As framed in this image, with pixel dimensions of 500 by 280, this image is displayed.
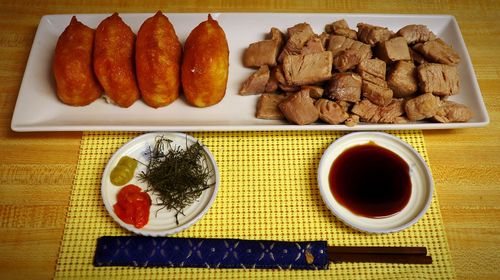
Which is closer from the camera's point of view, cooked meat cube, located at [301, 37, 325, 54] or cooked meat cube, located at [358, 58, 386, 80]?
cooked meat cube, located at [358, 58, 386, 80]

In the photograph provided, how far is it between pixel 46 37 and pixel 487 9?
424 centimetres

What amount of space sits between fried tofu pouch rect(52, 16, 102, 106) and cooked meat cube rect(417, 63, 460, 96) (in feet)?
8.45

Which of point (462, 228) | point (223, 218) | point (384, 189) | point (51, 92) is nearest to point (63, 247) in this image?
point (223, 218)

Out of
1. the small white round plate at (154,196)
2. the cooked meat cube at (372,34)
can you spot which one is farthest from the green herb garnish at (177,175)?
the cooked meat cube at (372,34)

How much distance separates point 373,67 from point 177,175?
175 centimetres

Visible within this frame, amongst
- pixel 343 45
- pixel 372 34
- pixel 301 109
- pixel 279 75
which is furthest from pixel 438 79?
pixel 279 75

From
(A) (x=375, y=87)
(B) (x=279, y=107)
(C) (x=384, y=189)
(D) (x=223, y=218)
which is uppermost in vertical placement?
(A) (x=375, y=87)

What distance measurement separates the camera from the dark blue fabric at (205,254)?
2508 millimetres

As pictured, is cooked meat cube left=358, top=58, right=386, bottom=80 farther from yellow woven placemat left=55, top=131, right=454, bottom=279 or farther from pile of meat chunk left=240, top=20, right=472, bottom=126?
yellow woven placemat left=55, top=131, right=454, bottom=279

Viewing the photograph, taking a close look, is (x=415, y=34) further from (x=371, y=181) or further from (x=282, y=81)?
(x=371, y=181)

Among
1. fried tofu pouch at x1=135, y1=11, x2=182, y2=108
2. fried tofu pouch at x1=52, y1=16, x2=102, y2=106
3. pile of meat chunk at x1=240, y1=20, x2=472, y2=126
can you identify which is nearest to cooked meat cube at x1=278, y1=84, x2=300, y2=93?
pile of meat chunk at x1=240, y1=20, x2=472, y2=126

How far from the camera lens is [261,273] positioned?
8.37 ft

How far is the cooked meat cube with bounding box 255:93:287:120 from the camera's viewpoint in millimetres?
3041

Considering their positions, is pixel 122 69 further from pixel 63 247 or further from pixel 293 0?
pixel 293 0
